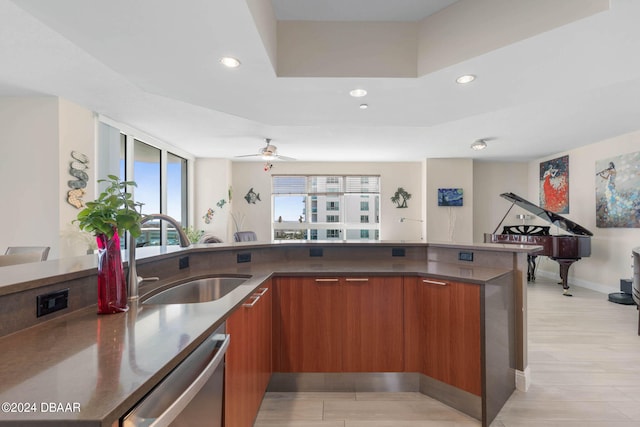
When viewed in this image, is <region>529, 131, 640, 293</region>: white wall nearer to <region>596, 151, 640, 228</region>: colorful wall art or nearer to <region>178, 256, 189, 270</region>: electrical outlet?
<region>596, 151, 640, 228</region>: colorful wall art

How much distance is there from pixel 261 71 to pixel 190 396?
1.89 m

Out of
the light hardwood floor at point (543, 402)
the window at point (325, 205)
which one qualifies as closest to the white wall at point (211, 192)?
the window at point (325, 205)

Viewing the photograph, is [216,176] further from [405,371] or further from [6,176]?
[405,371]

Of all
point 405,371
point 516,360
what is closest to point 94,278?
point 405,371

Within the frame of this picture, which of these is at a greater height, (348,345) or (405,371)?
(348,345)

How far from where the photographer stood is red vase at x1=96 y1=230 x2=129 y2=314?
114 cm

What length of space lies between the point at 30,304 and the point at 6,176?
3.28m

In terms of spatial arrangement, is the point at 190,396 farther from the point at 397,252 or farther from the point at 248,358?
the point at 397,252

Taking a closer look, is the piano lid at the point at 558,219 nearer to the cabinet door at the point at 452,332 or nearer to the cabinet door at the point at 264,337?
the cabinet door at the point at 452,332

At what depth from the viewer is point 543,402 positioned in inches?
80.1

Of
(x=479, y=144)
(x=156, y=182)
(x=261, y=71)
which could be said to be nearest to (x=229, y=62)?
(x=261, y=71)

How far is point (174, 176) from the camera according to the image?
241 inches

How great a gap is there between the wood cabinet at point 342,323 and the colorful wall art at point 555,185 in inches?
224

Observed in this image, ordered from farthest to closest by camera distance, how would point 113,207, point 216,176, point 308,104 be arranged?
point 216,176
point 308,104
point 113,207
